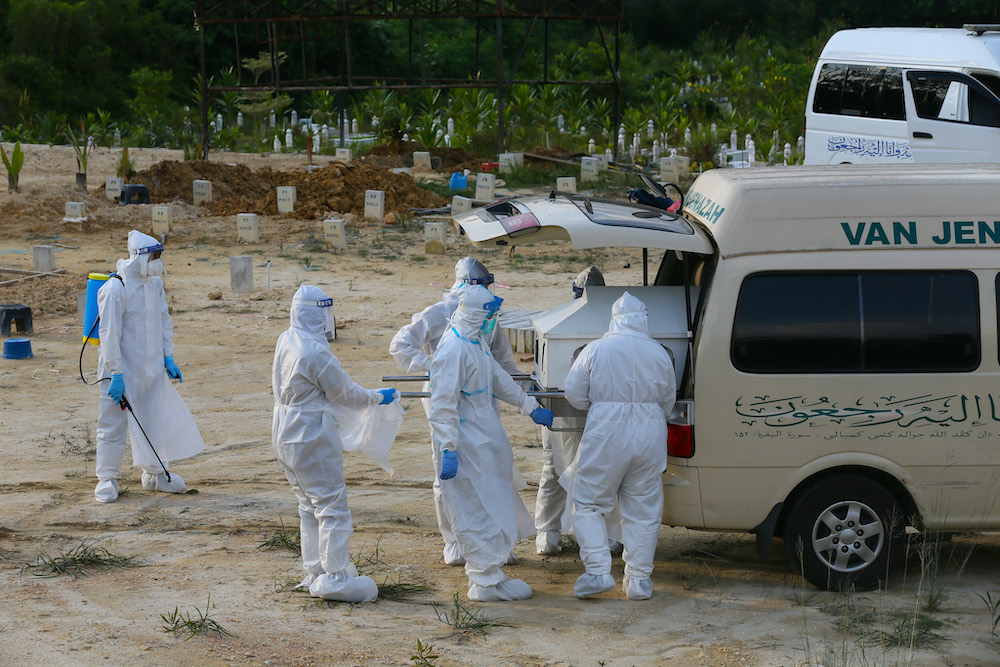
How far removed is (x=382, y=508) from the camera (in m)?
7.68

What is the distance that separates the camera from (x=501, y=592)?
6.01 meters

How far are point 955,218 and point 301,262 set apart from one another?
12.0 meters

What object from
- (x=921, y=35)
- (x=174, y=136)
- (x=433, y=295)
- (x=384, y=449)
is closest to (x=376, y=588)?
(x=384, y=449)

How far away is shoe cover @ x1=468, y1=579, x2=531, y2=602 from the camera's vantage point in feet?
19.6

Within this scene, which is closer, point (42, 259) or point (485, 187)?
point (42, 259)

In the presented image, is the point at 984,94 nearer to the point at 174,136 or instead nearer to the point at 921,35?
the point at 921,35

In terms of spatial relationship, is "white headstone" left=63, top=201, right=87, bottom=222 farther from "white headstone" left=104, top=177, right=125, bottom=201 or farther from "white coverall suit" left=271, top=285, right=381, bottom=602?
"white coverall suit" left=271, top=285, right=381, bottom=602

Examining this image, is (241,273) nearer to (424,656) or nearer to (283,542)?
(283,542)

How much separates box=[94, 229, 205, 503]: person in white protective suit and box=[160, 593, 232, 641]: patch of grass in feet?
7.82

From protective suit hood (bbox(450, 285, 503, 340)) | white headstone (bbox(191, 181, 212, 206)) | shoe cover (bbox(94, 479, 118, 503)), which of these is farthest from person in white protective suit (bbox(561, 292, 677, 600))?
white headstone (bbox(191, 181, 212, 206))

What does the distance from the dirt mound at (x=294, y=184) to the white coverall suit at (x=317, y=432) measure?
1410 centimetres

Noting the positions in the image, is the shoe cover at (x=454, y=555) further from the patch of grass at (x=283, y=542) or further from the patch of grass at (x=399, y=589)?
the patch of grass at (x=283, y=542)

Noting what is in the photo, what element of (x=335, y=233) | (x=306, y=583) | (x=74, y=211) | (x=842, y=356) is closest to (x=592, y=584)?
(x=306, y=583)

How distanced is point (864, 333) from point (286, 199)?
614 inches
